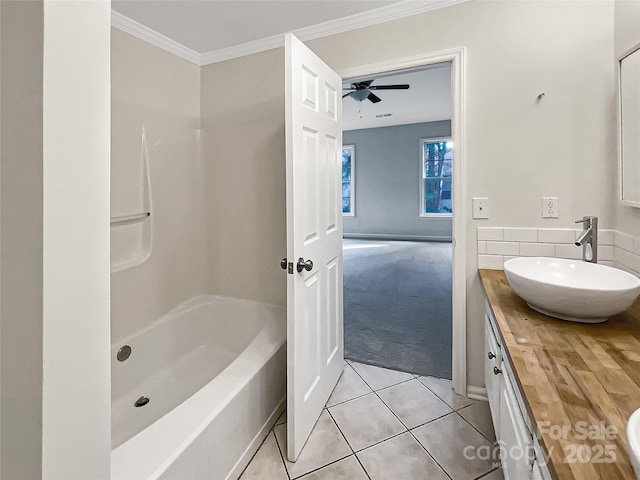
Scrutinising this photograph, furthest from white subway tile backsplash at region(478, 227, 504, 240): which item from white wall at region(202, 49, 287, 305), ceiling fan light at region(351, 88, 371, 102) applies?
ceiling fan light at region(351, 88, 371, 102)

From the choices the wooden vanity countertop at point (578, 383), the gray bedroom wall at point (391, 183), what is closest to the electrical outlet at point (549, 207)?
the wooden vanity countertop at point (578, 383)

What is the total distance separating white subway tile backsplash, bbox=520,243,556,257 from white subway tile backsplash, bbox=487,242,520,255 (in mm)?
29

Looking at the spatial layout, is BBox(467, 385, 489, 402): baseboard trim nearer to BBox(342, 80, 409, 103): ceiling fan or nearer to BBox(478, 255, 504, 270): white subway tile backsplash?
BBox(478, 255, 504, 270): white subway tile backsplash

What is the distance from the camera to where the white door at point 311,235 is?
61.1 inches

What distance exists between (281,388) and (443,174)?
7.01m

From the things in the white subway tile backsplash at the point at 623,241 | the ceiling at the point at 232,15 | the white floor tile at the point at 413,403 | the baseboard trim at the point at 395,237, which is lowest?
the white floor tile at the point at 413,403

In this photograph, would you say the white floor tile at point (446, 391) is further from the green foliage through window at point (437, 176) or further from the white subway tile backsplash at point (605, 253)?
the green foliage through window at point (437, 176)

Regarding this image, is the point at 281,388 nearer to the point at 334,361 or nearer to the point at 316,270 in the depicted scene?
the point at 334,361

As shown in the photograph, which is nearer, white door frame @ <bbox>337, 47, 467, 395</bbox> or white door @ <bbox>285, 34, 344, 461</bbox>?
white door @ <bbox>285, 34, 344, 461</bbox>

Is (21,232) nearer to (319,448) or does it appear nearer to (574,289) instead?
(574,289)

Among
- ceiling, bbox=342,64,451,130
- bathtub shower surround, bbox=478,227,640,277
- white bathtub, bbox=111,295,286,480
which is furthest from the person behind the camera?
ceiling, bbox=342,64,451,130

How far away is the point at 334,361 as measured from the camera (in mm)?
2203

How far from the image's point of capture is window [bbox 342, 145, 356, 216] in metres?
8.51

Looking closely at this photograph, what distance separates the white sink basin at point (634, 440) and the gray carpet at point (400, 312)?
6.18 feet
